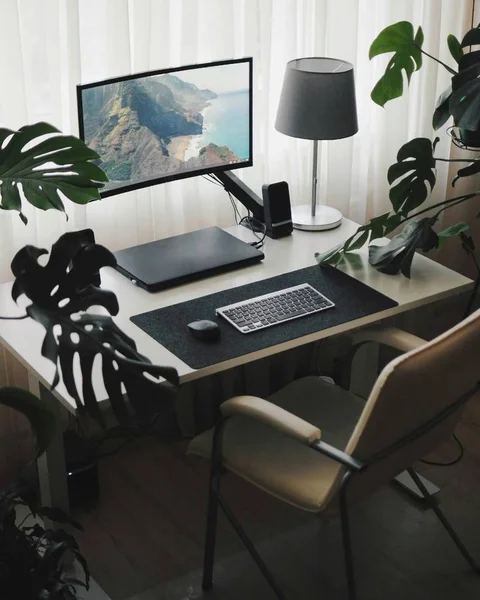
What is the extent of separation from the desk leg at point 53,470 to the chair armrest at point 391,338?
0.76 m

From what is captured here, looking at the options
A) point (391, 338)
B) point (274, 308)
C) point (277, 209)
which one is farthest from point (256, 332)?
point (277, 209)

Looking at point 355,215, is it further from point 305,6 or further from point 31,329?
point 31,329

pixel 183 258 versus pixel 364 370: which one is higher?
pixel 183 258

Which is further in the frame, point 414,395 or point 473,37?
point 473,37

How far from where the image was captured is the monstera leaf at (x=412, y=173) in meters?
2.63

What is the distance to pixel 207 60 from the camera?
2.70 m

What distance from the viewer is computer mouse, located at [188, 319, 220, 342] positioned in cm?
220

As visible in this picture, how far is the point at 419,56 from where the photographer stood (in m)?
2.63

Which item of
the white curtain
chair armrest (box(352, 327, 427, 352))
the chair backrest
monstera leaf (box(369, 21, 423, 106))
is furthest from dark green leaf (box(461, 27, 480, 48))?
the chair backrest

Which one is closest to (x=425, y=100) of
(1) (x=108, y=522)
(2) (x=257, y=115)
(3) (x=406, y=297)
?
(2) (x=257, y=115)

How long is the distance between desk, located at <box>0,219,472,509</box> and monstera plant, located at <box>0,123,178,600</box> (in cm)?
27

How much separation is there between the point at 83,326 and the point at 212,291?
30.0 inches

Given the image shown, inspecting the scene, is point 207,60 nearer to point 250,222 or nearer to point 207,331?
point 250,222

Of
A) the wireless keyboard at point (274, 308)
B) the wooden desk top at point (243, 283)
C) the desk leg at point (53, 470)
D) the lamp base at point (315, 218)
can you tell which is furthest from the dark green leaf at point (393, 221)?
the desk leg at point (53, 470)
